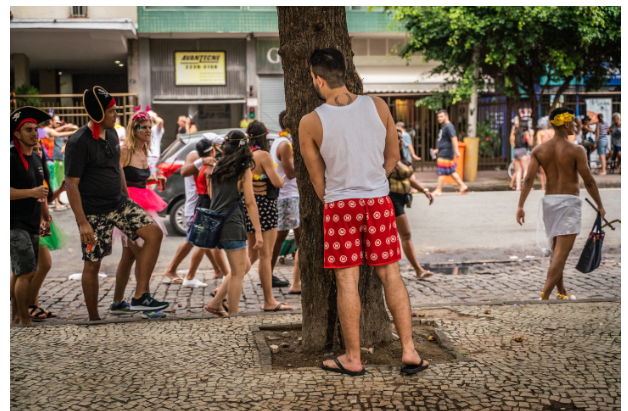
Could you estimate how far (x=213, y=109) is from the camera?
23.1m

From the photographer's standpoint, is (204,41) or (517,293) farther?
(204,41)

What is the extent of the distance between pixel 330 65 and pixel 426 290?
12.4ft

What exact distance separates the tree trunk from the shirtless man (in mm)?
2401

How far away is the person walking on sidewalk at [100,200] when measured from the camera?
5.13 m

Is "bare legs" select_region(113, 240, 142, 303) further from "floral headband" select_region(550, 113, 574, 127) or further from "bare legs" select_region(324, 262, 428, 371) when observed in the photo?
"floral headband" select_region(550, 113, 574, 127)

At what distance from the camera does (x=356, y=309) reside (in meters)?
3.71

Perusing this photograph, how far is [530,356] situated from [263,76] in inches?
774

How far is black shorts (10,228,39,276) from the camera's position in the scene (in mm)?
5176

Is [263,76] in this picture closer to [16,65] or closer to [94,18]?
[94,18]

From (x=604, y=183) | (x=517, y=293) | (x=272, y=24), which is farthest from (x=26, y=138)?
(x=272, y=24)

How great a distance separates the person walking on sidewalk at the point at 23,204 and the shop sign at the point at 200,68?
17326 mm

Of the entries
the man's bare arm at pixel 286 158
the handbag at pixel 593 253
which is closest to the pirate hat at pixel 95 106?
the man's bare arm at pixel 286 158

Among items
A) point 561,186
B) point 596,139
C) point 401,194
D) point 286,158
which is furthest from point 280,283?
point 596,139

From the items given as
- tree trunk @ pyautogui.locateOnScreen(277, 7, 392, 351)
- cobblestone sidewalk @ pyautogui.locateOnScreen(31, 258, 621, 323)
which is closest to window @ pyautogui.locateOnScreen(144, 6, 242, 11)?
cobblestone sidewalk @ pyautogui.locateOnScreen(31, 258, 621, 323)
